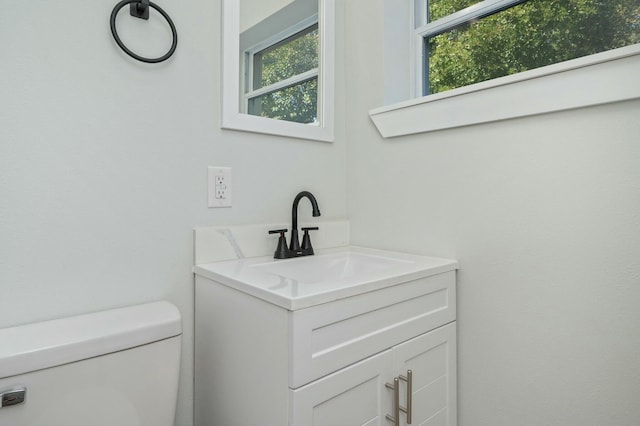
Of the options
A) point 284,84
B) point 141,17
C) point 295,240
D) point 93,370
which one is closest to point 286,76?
point 284,84

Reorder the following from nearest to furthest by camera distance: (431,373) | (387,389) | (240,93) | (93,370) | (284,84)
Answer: (93,370)
(387,389)
(431,373)
(240,93)
(284,84)

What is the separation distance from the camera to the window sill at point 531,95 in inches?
32.1

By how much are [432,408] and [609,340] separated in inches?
19.5

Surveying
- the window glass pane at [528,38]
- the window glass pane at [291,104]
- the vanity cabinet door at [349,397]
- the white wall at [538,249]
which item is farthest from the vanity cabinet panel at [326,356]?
the window glass pane at [528,38]

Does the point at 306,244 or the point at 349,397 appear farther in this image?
the point at 306,244

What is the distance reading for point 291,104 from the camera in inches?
53.2

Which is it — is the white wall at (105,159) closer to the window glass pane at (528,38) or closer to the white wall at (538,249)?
the white wall at (538,249)

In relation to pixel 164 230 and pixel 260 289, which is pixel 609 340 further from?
pixel 164 230

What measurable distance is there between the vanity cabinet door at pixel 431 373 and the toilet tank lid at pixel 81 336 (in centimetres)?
61

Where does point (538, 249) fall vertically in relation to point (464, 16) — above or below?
below

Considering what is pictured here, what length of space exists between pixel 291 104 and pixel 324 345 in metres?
0.91

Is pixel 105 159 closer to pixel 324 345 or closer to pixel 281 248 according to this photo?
pixel 281 248

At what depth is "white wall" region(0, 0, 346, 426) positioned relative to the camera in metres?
0.84

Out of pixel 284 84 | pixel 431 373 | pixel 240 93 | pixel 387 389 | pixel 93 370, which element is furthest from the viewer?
pixel 284 84
